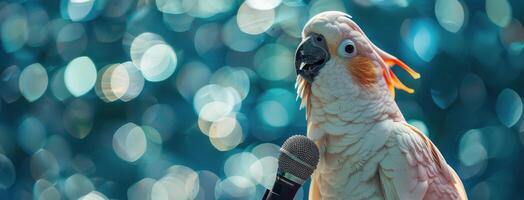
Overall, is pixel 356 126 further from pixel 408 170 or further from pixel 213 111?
pixel 213 111

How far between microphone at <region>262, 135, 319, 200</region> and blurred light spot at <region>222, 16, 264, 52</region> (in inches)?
65.5

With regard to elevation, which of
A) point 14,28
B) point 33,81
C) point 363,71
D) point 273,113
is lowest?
point 33,81

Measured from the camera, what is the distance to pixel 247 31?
271 cm

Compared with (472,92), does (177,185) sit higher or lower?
lower

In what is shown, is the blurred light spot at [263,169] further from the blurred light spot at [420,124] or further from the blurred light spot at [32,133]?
the blurred light spot at [32,133]

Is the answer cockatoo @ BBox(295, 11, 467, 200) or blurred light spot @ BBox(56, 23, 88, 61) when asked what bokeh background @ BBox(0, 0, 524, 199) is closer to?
blurred light spot @ BBox(56, 23, 88, 61)

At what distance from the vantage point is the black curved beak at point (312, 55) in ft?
3.81

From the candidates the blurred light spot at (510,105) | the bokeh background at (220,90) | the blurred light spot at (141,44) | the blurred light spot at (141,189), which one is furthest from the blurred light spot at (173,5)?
the blurred light spot at (510,105)

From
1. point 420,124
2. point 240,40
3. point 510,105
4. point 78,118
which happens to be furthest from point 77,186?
point 510,105

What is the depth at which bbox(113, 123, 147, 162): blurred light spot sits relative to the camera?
283 centimetres

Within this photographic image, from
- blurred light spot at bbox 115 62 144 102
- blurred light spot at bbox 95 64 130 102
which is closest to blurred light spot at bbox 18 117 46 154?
blurred light spot at bbox 95 64 130 102

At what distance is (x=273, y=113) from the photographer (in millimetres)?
2680

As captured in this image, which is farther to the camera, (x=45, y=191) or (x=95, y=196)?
(x=45, y=191)

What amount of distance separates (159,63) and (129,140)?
334 mm
